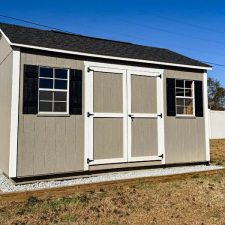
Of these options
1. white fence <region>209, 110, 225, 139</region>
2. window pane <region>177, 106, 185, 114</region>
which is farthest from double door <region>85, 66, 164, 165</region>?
white fence <region>209, 110, 225, 139</region>

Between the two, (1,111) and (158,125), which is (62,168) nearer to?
(1,111)

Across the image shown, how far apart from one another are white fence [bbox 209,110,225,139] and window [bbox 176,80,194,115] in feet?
44.6

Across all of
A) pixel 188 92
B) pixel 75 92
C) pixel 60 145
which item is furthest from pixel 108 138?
pixel 188 92

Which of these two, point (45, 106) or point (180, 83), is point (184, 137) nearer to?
point (180, 83)

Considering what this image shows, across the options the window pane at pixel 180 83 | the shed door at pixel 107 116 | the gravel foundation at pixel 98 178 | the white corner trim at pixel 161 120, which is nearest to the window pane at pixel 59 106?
the shed door at pixel 107 116

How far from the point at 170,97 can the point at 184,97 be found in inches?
26.7

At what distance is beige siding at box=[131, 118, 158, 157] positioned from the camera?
883 cm

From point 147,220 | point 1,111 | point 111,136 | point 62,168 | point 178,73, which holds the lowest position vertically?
point 147,220

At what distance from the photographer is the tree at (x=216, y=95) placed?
4162 cm

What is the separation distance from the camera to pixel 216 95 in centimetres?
4253

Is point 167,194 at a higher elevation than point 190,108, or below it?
below

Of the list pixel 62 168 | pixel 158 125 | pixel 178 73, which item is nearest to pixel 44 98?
pixel 62 168

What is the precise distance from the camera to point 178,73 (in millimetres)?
9852

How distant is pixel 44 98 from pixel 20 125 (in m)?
0.96
